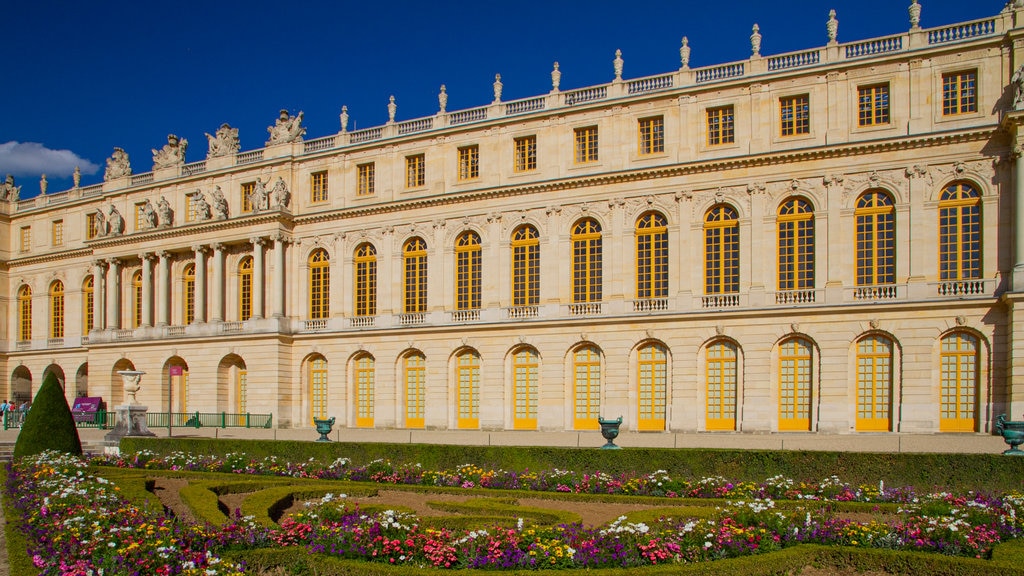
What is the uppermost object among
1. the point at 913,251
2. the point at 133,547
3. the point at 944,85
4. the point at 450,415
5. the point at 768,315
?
Result: the point at 944,85

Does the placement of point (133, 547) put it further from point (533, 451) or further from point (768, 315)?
point (768, 315)

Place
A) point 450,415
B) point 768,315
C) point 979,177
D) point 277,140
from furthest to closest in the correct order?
point 277,140 < point 450,415 < point 768,315 < point 979,177

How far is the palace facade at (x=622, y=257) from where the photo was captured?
32.0 metres

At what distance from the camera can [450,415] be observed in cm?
4062

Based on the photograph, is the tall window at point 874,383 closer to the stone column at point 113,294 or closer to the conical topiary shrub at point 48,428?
the conical topiary shrub at point 48,428

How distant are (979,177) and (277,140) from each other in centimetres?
3430

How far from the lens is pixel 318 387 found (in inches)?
1768

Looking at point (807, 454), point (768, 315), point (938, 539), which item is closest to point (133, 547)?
point (938, 539)

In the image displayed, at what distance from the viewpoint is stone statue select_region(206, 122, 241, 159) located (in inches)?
1924

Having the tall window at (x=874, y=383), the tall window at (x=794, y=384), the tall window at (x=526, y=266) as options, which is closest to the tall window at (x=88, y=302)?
the tall window at (x=526, y=266)

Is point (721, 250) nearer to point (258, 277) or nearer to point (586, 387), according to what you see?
point (586, 387)

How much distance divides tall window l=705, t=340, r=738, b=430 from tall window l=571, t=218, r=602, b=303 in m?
5.88

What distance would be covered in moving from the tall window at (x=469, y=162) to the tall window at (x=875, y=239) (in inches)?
695

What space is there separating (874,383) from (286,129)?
1276 inches
